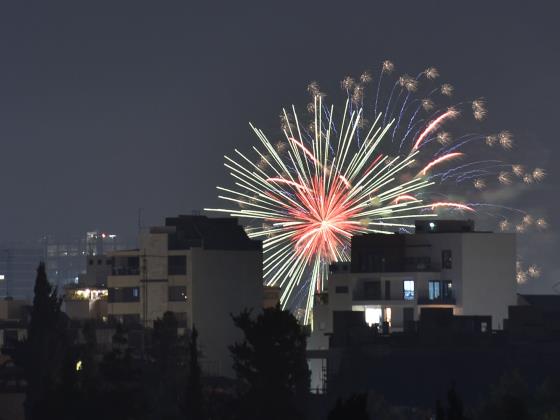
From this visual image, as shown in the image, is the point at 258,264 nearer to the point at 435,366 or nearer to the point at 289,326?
the point at 435,366

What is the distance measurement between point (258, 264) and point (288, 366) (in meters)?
84.9

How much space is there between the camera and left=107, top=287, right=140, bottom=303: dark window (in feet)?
625

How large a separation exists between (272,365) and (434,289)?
79.9 m

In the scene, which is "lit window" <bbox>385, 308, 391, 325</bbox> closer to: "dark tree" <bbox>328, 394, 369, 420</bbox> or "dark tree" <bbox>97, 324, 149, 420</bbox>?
"dark tree" <bbox>97, 324, 149, 420</bbox>

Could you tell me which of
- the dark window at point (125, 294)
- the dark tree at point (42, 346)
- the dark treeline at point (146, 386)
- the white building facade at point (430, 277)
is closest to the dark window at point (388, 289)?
the white building facade at point (430, 277)

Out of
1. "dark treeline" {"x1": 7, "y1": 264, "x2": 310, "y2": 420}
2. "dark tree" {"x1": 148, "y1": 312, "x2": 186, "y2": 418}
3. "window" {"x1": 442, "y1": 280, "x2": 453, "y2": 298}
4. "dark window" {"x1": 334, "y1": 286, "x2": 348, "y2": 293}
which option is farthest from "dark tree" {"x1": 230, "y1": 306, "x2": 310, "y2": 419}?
"window" {"x1": 442, "y1": 280, "x2": 453, "y2": 298}

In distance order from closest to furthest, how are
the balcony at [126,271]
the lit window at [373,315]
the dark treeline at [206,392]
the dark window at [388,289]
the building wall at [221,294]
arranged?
the dark treeline at [206,392]
the lit window at [373,315]
the building wall at [221,294]
the dark window at [388,289]
the balcony at [126,271]

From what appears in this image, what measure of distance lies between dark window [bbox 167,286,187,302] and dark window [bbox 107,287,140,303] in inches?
87.1

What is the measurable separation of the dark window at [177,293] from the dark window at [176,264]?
1.09m

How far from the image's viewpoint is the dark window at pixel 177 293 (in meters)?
190

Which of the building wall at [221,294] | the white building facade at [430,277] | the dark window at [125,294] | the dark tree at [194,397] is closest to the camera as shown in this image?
the dark tree at [194,397]

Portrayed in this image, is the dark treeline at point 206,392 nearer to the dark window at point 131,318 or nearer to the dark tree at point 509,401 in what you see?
the dark tree at point 509,401

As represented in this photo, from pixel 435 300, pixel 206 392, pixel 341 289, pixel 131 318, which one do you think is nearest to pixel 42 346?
pixel 206 392

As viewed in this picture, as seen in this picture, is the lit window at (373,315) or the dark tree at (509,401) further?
the lit window at (373,315)
